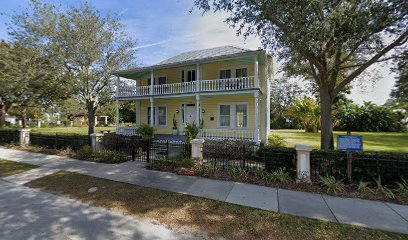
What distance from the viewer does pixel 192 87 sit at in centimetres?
1418

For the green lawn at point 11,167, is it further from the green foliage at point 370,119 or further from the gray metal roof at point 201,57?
the green foliage at point 370,119

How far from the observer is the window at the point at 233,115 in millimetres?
14133

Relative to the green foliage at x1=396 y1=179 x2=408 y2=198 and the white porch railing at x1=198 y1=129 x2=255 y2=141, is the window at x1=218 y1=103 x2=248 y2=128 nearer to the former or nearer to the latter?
the white porch railing at x1=198 y1=129 x2=255 y2=141

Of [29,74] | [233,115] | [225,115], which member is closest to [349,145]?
[233,115]

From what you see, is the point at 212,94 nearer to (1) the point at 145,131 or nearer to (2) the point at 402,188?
Result: (1) the point at 145,131

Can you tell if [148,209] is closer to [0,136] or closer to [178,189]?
[178,189]

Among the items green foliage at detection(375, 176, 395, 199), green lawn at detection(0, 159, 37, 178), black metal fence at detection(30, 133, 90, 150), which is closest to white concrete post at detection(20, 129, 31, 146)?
black metal fence at detection(30, 133, 90, 150)

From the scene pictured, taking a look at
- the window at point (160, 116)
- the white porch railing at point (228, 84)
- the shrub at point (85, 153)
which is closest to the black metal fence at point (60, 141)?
the shrub at point (85, 153)

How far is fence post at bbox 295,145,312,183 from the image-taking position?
253 inches

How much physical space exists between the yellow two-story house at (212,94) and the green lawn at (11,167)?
7090 mm

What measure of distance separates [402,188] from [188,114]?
42.6 ft

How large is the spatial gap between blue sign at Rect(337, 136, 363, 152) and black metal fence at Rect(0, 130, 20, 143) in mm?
20109

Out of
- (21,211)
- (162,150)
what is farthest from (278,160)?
(21,211)

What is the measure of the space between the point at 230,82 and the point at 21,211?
11.6m
